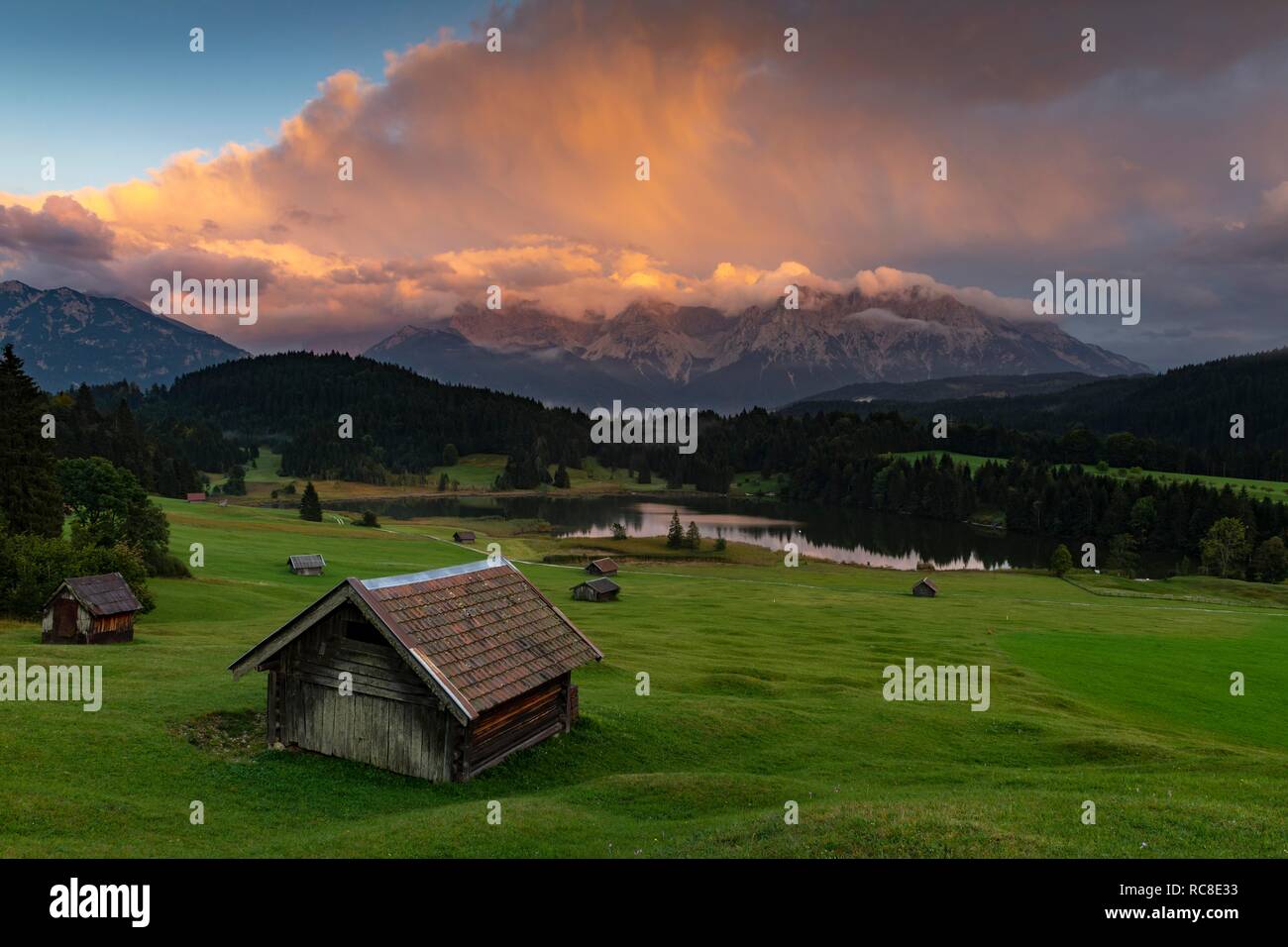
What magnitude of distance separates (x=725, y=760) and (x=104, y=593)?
120ft

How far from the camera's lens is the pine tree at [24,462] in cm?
5931

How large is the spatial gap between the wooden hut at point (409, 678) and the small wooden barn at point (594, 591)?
149 feet

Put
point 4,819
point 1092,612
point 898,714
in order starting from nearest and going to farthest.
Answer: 1. point 4,819
2. point 898,714
3. point 1092,612

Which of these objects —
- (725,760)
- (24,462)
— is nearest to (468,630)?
(725,760)

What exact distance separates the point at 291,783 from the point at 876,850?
16.1m

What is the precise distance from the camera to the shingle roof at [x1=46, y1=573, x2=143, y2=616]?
41094 mm

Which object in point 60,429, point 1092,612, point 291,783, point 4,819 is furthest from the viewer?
point 60,429

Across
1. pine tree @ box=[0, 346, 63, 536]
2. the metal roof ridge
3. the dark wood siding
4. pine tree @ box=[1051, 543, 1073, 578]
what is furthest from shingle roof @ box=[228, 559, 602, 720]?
pine tree @ box=[1051, 543, 1073, 578]

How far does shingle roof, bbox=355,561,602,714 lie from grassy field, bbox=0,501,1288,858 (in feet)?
8.97
